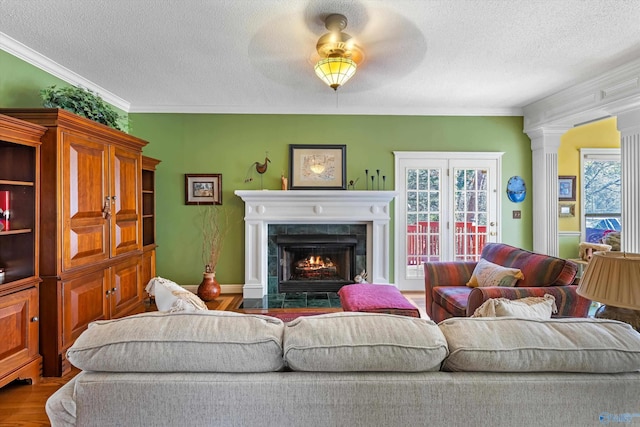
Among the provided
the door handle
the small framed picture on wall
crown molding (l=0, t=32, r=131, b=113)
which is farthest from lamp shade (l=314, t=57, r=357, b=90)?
the small framed picture on wall

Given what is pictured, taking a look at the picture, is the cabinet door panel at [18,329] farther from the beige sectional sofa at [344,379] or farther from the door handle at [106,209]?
the beige sectional sofa at [344,379]

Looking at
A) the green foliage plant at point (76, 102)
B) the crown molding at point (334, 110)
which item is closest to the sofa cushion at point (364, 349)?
the green foliage plant at point (76, 102)

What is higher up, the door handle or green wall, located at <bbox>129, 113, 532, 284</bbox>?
green wall, located at <bbox>129, 113, 532, 284</bbox>

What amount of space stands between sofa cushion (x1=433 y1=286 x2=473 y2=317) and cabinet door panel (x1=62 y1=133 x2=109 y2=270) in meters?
3.11

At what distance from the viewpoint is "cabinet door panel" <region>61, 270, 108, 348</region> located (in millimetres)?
2438

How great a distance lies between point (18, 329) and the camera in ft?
7.20

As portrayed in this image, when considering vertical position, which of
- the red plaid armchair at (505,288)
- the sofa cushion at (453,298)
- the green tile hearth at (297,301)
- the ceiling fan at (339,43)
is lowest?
the green tile hearth at (297,301)

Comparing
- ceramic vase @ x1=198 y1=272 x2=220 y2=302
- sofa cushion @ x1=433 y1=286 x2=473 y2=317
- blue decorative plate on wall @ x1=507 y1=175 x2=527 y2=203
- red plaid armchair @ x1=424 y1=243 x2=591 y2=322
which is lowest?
ceramic vase @ x1=198 y1=272 x2=220 y2=302

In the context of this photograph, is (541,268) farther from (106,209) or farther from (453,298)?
(106,209)

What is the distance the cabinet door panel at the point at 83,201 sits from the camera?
2.46 metres

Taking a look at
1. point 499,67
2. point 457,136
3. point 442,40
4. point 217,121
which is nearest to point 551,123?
point 457,136

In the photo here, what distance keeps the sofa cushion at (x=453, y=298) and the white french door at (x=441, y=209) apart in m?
1.46

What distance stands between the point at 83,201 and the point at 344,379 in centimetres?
273

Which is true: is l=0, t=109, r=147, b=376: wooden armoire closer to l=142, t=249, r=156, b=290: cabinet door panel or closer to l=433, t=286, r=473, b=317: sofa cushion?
l=142, t=249, r=156, b=290: cabinet door panel
